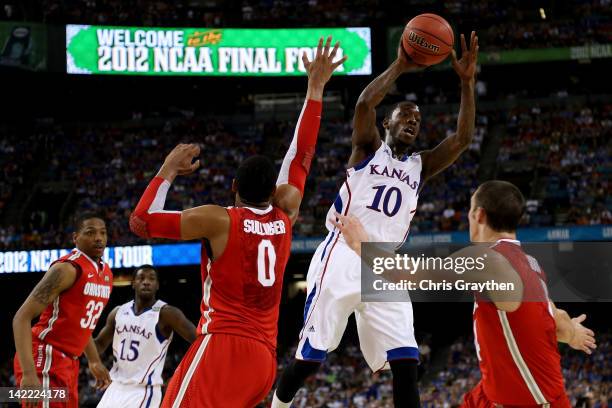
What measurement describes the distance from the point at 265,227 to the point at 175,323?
4.09 metres

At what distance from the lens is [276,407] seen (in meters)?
6.50

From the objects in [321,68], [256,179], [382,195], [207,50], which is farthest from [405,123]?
[207,50]

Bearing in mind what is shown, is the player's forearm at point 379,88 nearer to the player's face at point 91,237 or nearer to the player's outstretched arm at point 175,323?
the player's face at point 91,237

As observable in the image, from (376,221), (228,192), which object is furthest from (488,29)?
(376,221)

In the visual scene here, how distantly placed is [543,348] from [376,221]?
6.89 feet

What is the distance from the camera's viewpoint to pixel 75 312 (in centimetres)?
694

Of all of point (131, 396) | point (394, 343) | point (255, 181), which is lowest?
point (131, 396)

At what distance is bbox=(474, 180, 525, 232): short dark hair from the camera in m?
4.69

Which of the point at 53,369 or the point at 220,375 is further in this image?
the point at 53,369

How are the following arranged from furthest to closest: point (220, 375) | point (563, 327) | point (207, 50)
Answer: point (207, 50) < point (563, 327) < point (220, 375)

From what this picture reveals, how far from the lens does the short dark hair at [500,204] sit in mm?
4691

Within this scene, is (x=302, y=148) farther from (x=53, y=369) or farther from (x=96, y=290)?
(x=53, y=369)

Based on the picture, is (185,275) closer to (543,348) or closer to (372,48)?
(372,48)

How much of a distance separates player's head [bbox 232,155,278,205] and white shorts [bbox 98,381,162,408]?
4227 mm
